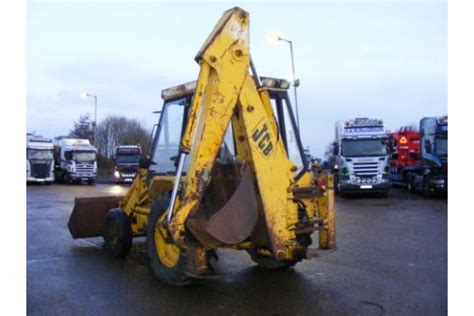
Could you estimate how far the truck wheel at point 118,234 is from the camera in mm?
8664

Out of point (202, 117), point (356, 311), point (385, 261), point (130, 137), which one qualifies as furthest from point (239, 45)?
point (130, 137)

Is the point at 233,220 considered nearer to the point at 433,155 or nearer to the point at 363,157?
the point at 363,157

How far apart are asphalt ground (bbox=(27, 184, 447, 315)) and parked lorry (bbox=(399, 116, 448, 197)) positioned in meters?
11.2

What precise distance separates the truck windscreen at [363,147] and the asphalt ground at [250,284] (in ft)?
35.8

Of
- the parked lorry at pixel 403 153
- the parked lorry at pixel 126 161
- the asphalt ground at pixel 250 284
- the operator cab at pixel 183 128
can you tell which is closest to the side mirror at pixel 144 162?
the operator cab at pixel 183 128

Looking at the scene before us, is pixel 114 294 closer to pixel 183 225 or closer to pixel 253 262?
pixel 183 225

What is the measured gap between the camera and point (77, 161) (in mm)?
37031

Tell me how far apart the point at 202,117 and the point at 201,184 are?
0.79 m

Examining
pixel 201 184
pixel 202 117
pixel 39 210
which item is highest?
pixel 202 117

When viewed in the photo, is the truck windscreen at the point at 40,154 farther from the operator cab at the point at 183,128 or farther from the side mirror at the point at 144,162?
the operator cab at the point at 183,128

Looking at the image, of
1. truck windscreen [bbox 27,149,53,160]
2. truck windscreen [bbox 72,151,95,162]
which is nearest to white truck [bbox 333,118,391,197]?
truck windscreen [bbox 72,151,95,162]

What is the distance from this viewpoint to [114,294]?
658 cm

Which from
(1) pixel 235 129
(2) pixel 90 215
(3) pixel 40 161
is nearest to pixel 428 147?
(2) pixel 90 215

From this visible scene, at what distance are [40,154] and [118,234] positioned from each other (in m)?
29.0
